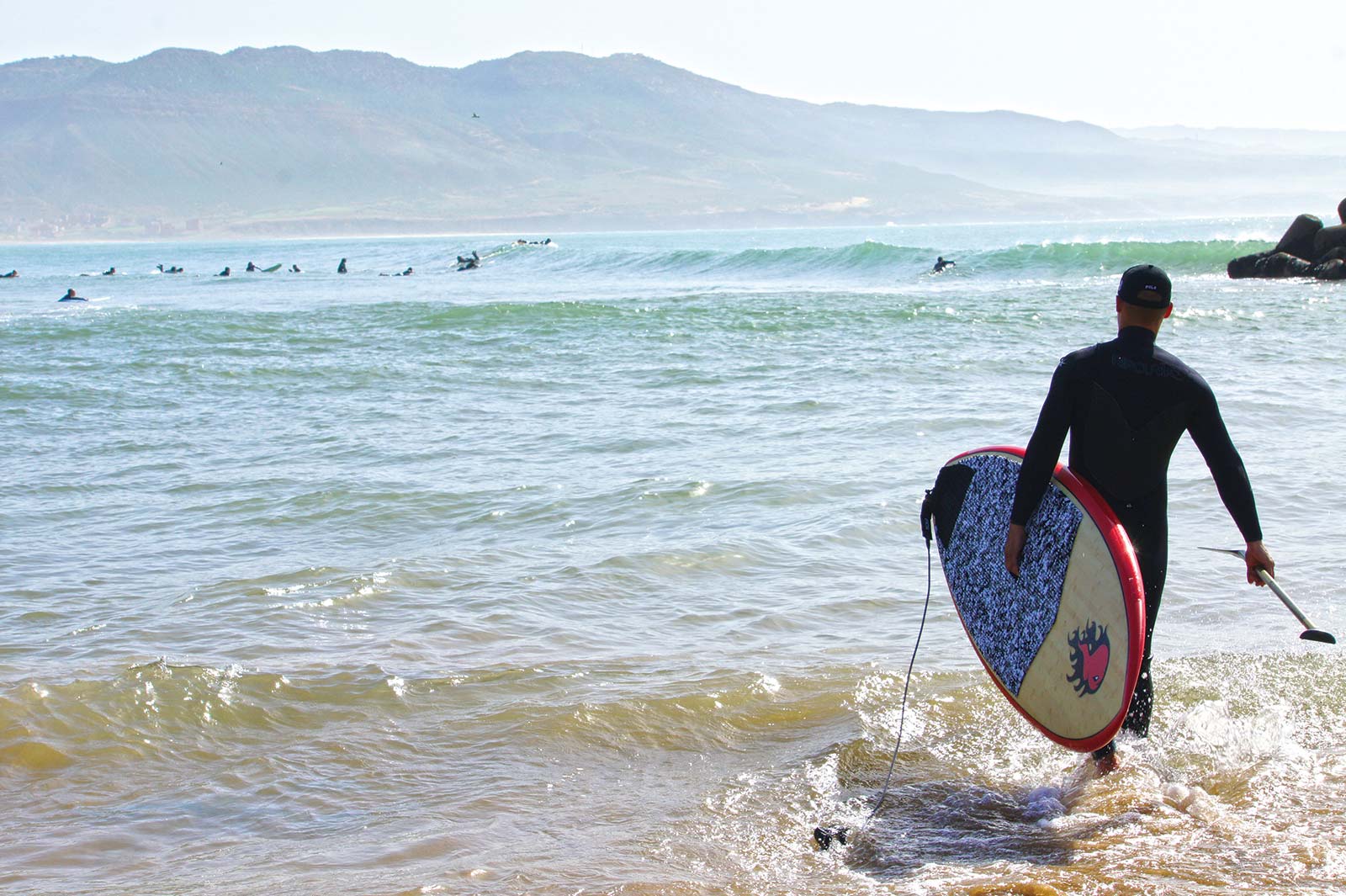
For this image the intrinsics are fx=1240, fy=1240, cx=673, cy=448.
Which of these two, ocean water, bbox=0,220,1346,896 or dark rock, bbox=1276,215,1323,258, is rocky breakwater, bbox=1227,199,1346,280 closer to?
dark rock, bbox=1276,215,1323,258

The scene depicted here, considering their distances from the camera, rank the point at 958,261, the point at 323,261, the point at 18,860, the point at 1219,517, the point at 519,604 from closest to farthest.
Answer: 1. the point at 18,860
2. the point at 519,604
3. the point at 1219,517
4. the point at 958,261
5. the point at 323,261

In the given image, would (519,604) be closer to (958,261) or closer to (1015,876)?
(1015,876)

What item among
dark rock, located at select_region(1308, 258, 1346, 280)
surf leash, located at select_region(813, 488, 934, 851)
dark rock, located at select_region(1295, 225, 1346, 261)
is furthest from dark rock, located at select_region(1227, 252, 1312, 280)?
surf leash, located at select_region(813, 488, 934, 851)

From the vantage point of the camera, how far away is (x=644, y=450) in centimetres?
1092

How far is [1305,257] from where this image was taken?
33.1 meters

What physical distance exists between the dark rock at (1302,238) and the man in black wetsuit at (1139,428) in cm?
3301

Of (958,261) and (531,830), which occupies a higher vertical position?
(958,261)

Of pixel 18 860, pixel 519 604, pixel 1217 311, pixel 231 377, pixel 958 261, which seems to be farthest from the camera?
pixel 958 261

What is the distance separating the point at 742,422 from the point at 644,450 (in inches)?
62.7

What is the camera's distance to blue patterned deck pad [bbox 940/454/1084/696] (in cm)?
413

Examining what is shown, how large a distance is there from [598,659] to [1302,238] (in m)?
33.3

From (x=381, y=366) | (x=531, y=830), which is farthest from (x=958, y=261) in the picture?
(x=531, y=830)

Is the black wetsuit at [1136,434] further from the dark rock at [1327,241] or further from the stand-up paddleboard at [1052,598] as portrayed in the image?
the dark rock at [1327,241]

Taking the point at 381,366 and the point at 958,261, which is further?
the point at 958,261
